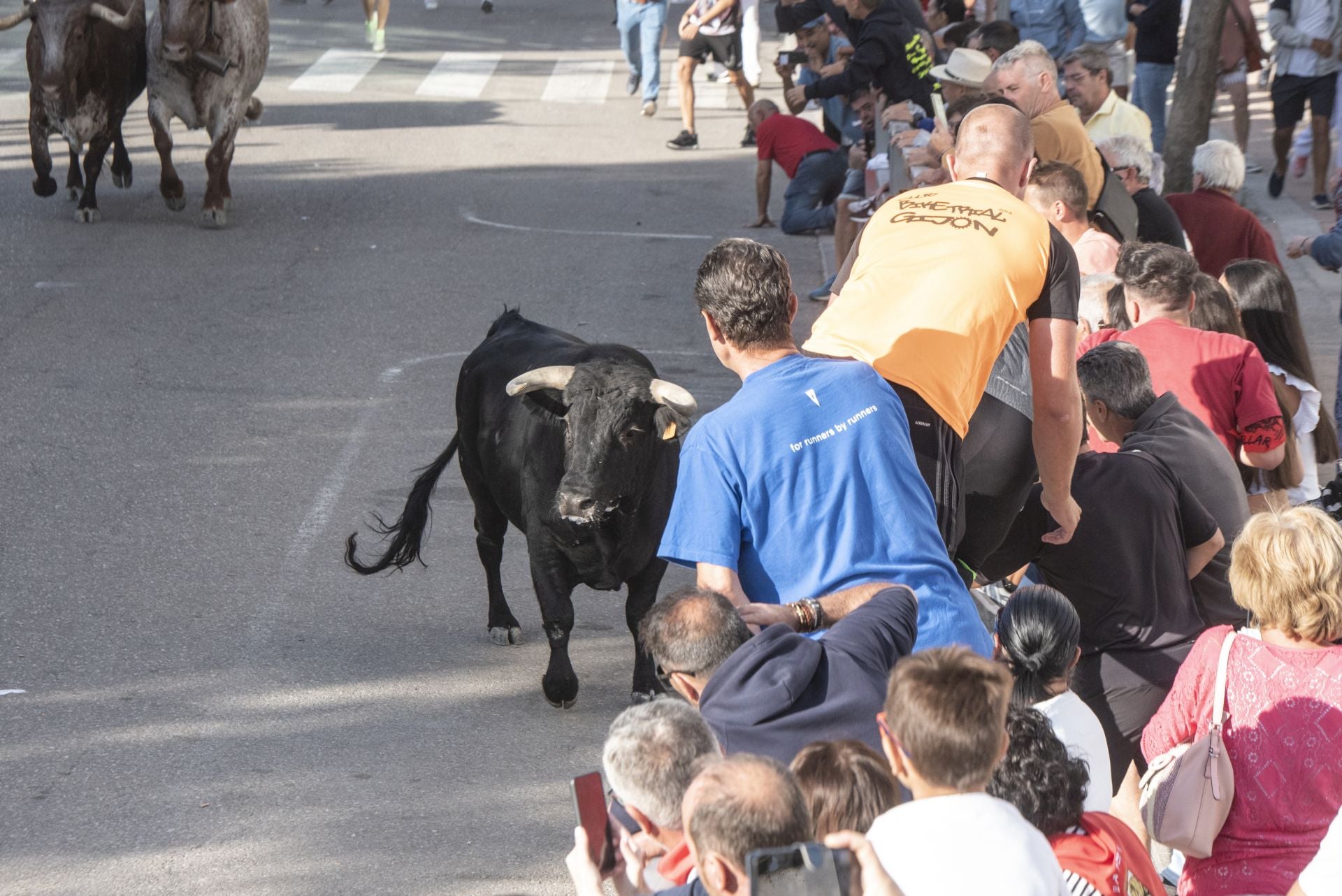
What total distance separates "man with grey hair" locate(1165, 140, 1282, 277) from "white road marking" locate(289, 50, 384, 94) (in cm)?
1485

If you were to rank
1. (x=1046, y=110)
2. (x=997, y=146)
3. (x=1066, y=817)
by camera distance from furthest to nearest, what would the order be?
(x=1046, y=110)
(x=997, y=146)
(x=1066, y=817)

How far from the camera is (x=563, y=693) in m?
5.97

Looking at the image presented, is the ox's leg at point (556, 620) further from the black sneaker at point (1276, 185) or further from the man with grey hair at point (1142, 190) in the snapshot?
the black sneaker at point (1276, 185)

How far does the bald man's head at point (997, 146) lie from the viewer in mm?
4660

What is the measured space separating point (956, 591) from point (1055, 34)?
1065 cm

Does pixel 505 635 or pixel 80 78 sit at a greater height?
pixel 80 78

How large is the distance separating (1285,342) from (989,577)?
2217 mm

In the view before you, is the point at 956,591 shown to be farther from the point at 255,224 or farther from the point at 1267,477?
the point at 255,224

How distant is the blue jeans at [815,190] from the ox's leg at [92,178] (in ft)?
19.7

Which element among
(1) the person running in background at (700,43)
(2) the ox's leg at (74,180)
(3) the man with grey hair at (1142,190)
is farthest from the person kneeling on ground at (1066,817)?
(1) the person running in background at (700,43)

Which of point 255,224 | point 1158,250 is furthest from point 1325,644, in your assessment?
point 255,224

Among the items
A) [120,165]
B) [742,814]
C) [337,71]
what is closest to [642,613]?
[742,814]

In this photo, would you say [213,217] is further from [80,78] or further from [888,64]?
[888,64]

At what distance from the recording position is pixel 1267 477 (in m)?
6.02
